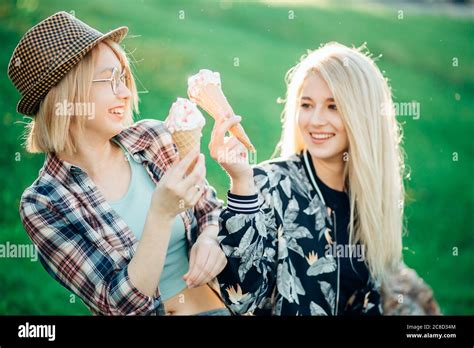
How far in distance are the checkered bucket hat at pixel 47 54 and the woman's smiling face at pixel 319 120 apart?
83 centimetres

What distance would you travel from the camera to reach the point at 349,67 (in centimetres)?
277

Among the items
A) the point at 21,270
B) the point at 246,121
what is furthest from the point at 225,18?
the point at 21,270

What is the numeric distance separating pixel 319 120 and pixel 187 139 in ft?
1.89

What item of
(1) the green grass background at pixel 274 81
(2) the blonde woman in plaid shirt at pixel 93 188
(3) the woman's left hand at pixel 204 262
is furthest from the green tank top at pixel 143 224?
(1) the green grass background at pixel 274 81

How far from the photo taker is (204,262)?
2.54 m

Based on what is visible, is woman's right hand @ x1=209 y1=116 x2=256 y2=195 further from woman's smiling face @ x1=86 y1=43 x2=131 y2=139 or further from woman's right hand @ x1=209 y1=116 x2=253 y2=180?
Result: woman's smiling face @ x1=86 y1=43 x2=131 y2=139

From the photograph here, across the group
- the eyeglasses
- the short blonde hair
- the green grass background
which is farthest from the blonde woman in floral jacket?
the green grass background

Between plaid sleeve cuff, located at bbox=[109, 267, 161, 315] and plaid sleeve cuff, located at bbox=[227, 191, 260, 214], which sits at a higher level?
plaid sleeve cuff, located at bbox=[227, 191, 260, 214]

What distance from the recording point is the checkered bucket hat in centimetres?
251

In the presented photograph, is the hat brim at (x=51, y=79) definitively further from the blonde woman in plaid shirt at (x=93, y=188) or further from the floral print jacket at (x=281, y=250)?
the floral print jacket at (x=281, y=250)

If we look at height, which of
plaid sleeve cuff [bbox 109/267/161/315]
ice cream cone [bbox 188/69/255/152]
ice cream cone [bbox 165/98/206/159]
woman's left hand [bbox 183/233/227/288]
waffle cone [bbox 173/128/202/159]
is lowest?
plaid sleeve cuff [bbox 109/267/161/315]

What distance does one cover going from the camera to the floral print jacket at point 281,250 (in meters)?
2.57

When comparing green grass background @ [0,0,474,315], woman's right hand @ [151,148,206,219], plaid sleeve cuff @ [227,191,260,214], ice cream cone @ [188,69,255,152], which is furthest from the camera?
green grass background @ [0,0,474,315]

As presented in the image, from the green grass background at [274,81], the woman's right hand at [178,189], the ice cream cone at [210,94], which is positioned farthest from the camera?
the green grass background at [274,81]
